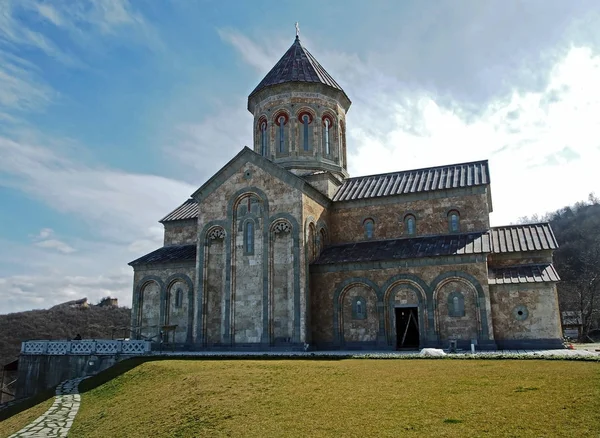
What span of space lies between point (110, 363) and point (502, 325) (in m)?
19.2

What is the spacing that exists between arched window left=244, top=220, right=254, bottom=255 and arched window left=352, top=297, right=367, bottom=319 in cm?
614

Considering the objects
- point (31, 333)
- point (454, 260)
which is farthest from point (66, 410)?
point (31, 333)

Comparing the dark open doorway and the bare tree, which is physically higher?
the bare tree

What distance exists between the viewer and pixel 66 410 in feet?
58.4

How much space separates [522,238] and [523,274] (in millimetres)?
3063

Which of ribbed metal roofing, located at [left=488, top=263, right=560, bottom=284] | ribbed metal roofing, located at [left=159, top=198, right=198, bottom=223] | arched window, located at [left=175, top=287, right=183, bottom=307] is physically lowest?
arched window, located at [left=175, top=287, right=183, bottom=307]

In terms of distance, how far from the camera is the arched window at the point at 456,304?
79.3 ft

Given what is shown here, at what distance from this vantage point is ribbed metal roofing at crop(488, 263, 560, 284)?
77.2 feet

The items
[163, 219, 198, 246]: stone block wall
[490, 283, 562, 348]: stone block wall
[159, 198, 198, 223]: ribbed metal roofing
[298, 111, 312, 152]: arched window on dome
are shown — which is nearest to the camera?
[490, 283, 562, 348]: stone block wall

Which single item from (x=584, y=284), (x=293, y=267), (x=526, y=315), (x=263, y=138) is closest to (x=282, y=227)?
(x=293, y=267)

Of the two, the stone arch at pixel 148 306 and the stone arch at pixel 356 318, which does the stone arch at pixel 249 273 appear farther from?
the stone arch at pixel 148 306

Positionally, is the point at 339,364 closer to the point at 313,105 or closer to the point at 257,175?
the point at 257,175

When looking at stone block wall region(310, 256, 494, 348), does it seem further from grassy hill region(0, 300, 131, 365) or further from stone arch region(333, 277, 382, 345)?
grassy hill region(0, 300, 131, 365)

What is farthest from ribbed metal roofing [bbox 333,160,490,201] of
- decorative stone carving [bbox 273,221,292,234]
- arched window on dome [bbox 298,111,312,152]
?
decorative stone carving [bbox 273,221,292,234]
